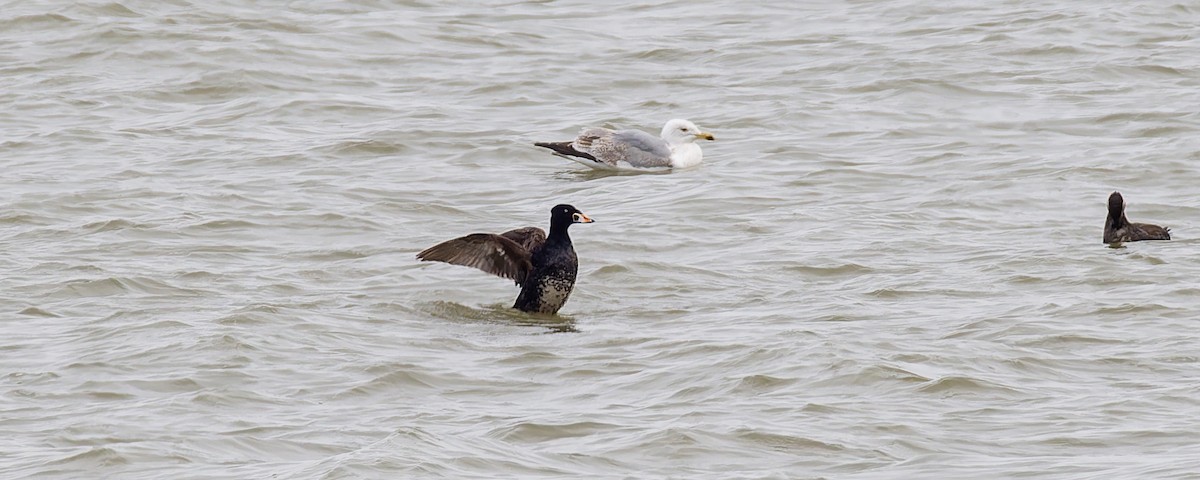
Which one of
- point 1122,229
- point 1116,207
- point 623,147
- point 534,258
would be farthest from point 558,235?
point 623,147

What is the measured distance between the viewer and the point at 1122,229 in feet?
41.6

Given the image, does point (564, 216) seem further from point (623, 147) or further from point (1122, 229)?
point (623, 147)

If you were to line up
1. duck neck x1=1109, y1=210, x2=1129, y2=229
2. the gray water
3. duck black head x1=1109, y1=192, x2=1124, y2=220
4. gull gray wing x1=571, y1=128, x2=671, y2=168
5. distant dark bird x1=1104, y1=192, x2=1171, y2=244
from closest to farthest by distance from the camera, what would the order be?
the gray water, distant dark bird x1=1104, y1=192, x2=1171, y2=244, duck neck x1=1109, y1=210, x2=1129, y2=229, duck black head x1=1109, y1=192, x2=1124, y2=220, gull gray wing x1=571, y1=128, x2=671, y2=168

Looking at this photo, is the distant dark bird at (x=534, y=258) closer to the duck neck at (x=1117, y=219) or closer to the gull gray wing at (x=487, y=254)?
the gull gray wing at (x=487, y=254)

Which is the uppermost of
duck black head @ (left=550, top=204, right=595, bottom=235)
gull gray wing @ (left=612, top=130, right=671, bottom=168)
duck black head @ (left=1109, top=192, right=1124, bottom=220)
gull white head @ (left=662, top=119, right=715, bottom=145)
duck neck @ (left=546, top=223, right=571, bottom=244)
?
duck black head @ (left=550, top=204, right=595, bottom=235)

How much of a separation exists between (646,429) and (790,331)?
215 centimetres

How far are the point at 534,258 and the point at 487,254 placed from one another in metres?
0.28

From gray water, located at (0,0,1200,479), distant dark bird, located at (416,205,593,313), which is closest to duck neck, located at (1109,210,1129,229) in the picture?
gray water, located at (0,0,1200,479)

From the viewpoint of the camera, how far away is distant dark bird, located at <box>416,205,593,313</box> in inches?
444

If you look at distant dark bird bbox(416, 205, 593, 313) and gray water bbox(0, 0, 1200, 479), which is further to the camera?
distant dark bird bbox(416, 205, 593, 313)

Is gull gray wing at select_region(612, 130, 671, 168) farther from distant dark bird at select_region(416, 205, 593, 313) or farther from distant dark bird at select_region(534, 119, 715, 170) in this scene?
distant dark bird at select_region(416, 205, 593, 313)

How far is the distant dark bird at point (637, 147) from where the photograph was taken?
16188 millimetres

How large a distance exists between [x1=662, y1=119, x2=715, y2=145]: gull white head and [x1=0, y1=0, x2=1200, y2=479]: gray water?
1.19ft

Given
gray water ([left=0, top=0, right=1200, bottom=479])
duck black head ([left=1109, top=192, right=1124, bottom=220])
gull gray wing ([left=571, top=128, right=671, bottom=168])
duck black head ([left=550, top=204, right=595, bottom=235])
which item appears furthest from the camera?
gull gray wing ([left=571, top=128, right=671, bottom=168])
